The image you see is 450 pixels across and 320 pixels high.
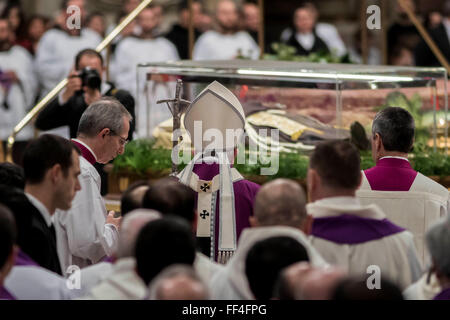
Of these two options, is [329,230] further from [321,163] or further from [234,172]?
[234,172]

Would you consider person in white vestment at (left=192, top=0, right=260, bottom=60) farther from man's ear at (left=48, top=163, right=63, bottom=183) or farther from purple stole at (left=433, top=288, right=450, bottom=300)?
purple stole at (left=433, top=288, right=450, bottom=300)

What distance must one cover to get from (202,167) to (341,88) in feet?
7.14

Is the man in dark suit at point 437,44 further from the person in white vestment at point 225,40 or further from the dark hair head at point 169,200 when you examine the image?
the dark hair head at point 169,200

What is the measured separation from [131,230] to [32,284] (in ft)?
1.77

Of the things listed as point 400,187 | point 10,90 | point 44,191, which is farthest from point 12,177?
point 10,90

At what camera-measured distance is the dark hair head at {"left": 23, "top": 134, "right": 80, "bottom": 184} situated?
443 cm

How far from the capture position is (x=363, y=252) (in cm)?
423

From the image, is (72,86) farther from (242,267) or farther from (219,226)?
(242,267)

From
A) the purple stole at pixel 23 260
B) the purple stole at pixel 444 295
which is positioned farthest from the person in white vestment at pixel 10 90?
the purple stole at pixel 444 295

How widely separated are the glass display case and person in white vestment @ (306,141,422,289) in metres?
3.13

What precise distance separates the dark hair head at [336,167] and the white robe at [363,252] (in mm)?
76

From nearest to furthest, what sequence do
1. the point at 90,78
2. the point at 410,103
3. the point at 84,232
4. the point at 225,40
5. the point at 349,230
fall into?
the point at 349,230 → the point at 84,232 → the point at 90,78 → the point at 410,103 → the point at 225,40

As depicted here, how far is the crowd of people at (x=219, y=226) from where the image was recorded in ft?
11.4

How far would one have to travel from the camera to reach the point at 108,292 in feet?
11.8
